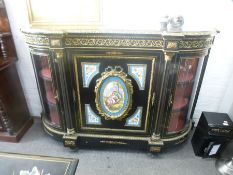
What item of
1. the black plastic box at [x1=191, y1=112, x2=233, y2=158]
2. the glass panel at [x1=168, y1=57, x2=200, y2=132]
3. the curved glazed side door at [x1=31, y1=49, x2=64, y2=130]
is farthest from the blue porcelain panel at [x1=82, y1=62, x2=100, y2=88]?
the black plastic box at [x1=191, y1=112, x2=233, y2=158]

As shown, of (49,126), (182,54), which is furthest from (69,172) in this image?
(182,54)

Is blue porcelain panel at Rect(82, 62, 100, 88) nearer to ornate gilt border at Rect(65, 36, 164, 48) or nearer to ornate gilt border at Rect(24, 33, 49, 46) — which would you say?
ornate gilt border at Rect(65, 36, 164, 48)

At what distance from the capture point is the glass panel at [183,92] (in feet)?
4.89

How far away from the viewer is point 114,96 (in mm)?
1558

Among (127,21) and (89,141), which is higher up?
(127,21)

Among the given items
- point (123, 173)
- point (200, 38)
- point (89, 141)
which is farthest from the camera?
point (89, 141)

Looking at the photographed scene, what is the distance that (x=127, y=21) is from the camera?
173 centimetres

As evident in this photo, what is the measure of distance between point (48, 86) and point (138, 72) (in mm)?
896

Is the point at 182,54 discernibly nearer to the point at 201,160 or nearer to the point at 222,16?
the point at 222,16

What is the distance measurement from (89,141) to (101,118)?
0.97ft

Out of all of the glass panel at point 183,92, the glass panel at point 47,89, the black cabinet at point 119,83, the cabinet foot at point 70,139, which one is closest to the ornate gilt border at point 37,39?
the black cabinet at point 119,83

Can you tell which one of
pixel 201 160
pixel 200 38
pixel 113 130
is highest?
pixel 200 38

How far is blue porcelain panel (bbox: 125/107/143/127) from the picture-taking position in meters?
1.61

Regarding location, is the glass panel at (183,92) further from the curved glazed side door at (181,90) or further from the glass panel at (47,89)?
the glass panel at (47,89)
